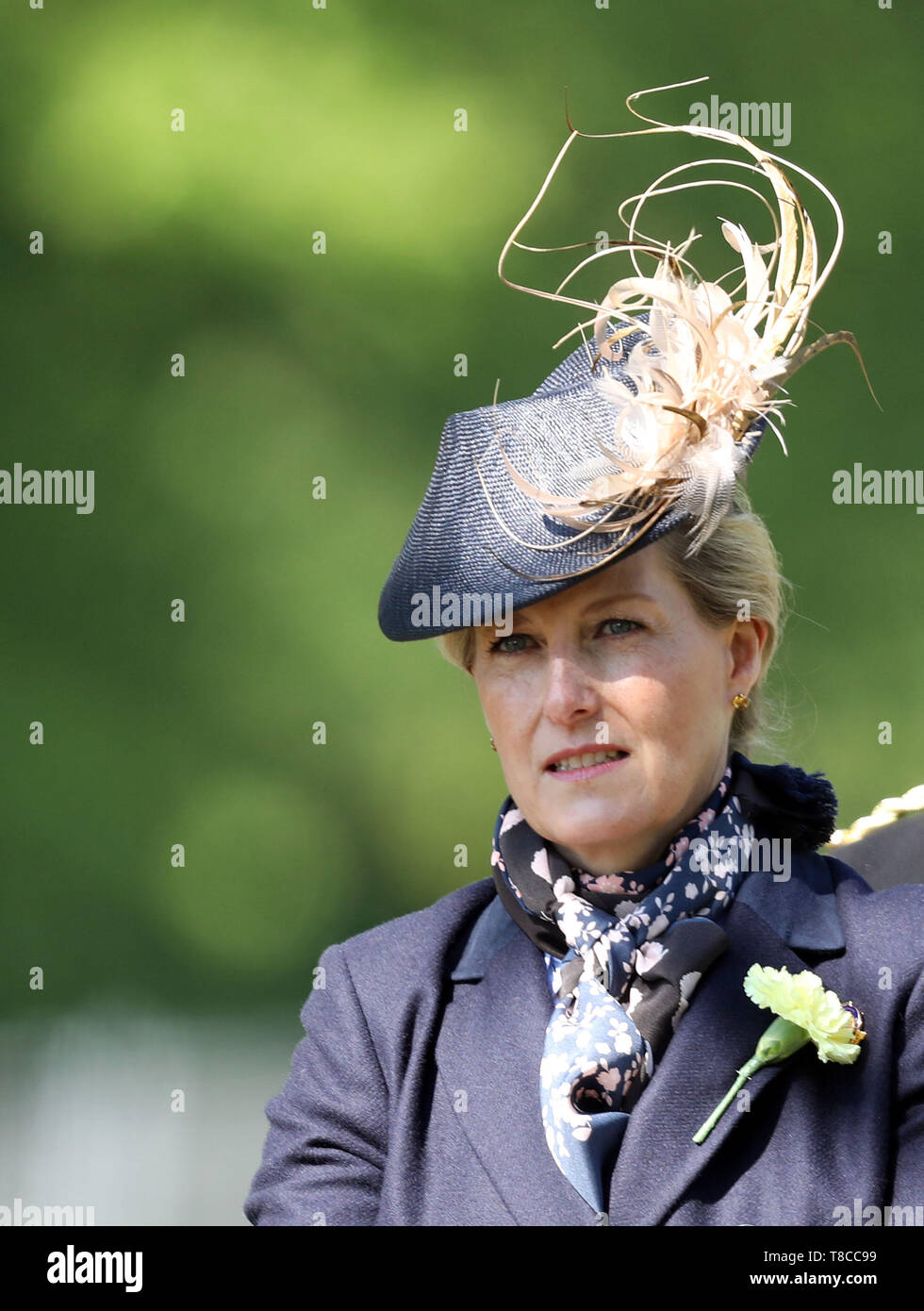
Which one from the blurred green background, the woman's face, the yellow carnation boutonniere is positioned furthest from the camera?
the blurred green background

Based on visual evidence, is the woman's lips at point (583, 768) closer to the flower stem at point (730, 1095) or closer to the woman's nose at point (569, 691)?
the woman's nose at point (569, 691)

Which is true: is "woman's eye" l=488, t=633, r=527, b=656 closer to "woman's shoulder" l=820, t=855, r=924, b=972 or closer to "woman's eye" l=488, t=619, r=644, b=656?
"woman's eye" l=488, t=619, r=644, b=656

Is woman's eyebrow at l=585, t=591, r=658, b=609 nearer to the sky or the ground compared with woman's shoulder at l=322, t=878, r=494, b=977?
nearer to the sky

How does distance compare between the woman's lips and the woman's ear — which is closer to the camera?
the woman's lips

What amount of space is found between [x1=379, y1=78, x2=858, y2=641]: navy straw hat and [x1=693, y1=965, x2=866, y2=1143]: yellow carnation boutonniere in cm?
49

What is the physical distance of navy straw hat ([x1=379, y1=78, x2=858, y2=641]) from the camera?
1.68 metres

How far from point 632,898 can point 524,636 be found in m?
0.33

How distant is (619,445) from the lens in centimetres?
172

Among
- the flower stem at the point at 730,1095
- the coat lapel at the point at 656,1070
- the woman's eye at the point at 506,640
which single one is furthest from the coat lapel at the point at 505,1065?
the woman's eye at the point at 506,640

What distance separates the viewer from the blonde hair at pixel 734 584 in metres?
1.75

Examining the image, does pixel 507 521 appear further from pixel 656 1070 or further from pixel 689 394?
pixel 656 1070

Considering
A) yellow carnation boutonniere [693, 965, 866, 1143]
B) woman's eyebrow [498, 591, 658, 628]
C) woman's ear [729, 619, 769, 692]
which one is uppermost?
woman's eyebrow [498, 591, 658, 628]

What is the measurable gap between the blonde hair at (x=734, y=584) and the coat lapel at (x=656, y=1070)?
0.71ft

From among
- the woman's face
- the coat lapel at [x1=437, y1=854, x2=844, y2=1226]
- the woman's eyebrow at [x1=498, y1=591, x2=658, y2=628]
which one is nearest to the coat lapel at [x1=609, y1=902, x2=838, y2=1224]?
the coat lapel at [x1=437, y1=854, x2=844, y2=1226]
